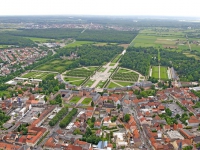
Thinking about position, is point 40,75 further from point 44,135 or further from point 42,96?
point 44,135

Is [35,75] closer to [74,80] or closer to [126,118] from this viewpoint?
[74,80]

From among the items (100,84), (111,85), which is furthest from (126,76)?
(100,84)

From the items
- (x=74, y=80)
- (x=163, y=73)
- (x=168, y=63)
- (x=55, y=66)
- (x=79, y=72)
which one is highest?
(x=168, y=63)

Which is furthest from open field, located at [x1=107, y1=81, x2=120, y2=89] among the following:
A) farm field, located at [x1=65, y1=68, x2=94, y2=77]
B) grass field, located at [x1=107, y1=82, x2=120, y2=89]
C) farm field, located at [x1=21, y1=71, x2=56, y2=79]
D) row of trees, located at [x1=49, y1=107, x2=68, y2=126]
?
farm field, located at [x1=21, y1=71, x2=56, y2=79]

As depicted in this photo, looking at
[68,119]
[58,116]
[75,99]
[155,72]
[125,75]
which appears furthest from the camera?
[155,72]

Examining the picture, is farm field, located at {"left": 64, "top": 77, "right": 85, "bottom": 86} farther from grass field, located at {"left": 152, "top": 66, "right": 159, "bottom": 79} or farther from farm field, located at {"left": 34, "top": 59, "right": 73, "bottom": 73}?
grass field, located at {"left": 152, "top": 66, "right": 159, "bottom": 79}

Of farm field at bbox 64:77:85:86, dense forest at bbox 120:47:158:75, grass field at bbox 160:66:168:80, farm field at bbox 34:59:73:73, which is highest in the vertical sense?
dense forest at bbox 120:47:158:75

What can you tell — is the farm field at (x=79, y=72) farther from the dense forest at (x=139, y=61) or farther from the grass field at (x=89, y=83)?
the dense forest at (x=139, y=61)

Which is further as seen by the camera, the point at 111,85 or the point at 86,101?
the point at 111,85
